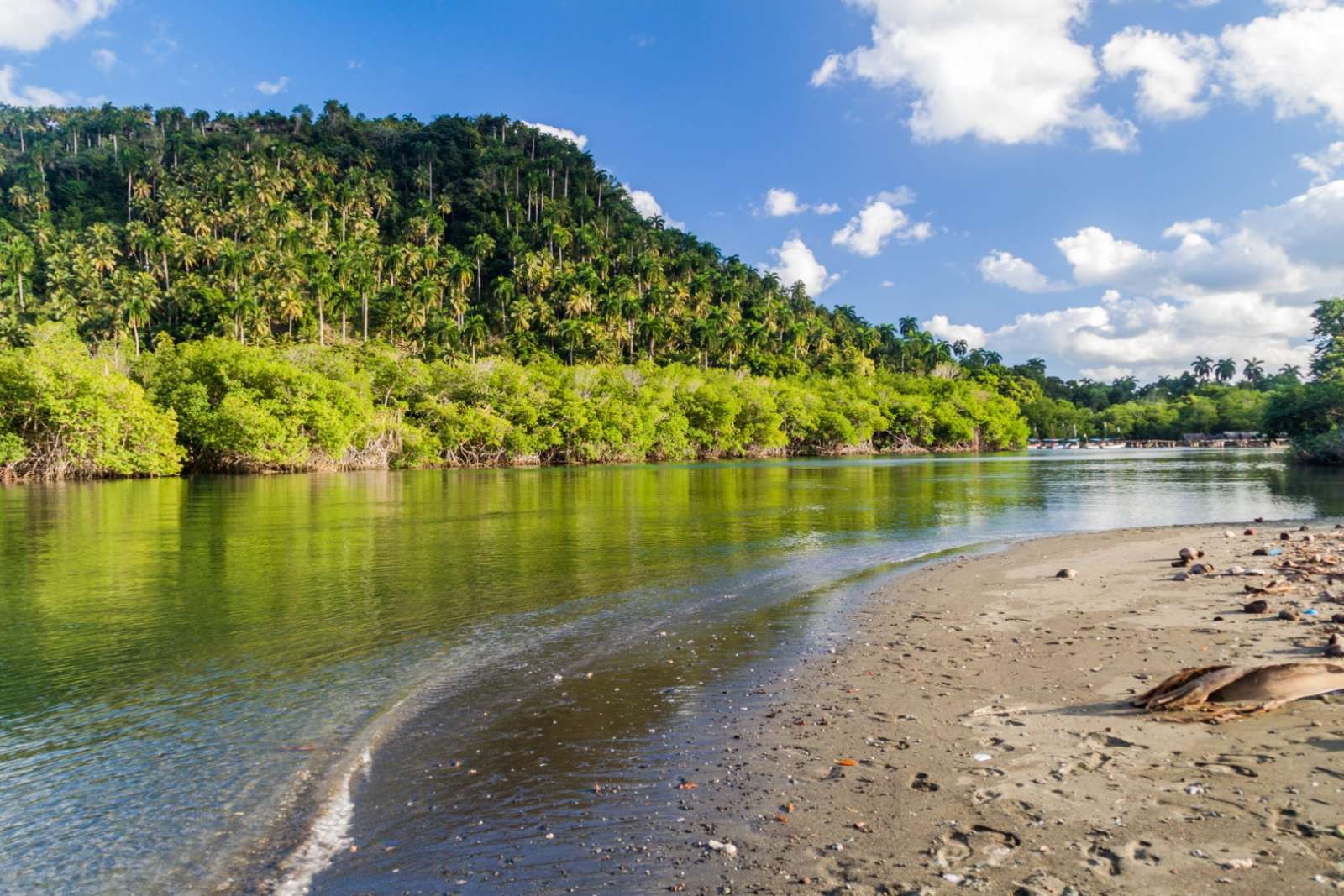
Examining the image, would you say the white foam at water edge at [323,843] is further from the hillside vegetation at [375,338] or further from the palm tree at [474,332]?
the palm tree at [474,332]

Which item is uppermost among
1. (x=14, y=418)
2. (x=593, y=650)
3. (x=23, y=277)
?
(x=23, y=277)

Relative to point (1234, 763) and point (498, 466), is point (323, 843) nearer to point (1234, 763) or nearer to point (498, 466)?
point (1234, 763)

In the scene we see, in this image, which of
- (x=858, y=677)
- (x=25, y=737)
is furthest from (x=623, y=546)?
(x=25, y=737)

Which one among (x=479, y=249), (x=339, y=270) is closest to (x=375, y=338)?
(x=339, y=270)

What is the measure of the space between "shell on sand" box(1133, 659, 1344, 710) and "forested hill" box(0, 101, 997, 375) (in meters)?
120

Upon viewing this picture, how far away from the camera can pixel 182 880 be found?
5984 mm

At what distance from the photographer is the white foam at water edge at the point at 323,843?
19.1ft

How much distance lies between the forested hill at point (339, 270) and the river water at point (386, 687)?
10076cm

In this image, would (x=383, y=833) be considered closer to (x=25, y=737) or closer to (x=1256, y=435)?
(x=25, y=737)

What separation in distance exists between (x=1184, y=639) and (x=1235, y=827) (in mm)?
6461

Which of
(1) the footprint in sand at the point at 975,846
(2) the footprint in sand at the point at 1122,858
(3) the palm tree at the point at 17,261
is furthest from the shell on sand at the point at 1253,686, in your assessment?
(3) the palm tree at the point at 17,261

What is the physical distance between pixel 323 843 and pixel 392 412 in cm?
8894

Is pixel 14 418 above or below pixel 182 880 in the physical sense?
above

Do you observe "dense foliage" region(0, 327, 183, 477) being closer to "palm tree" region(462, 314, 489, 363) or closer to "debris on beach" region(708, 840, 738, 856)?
"palm tree" region(462, 314, 489, 363)
